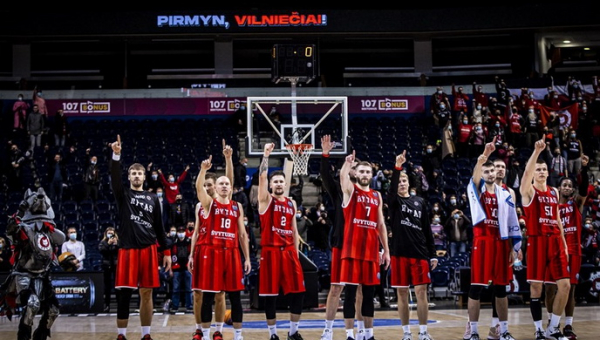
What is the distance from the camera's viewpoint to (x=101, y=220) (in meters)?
23.6

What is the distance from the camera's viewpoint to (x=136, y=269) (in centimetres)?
1089

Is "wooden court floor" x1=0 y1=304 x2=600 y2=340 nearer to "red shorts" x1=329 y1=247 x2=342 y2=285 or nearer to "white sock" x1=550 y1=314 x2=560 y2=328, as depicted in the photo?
"white sock" x1=550 y1=314 x2=560 y2=328

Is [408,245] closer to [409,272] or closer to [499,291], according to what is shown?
[409,272]

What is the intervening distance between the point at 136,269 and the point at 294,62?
31.4ft

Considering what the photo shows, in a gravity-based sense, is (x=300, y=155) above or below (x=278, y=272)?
above

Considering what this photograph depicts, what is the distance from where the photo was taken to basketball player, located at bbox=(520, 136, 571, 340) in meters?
11.1

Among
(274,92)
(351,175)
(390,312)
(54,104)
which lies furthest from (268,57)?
(351,175)

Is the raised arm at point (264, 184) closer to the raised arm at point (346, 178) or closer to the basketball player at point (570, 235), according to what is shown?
the raised arm at point (346, 178)

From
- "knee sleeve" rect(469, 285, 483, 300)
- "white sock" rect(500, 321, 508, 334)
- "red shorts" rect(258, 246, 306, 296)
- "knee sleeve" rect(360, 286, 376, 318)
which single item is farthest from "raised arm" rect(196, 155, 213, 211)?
"white sock" rect(500, 321, 508, 334)

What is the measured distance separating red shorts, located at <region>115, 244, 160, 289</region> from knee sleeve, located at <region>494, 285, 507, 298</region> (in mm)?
4576

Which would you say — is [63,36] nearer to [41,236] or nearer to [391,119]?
[391,119]

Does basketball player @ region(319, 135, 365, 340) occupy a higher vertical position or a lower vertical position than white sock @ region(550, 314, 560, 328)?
higher

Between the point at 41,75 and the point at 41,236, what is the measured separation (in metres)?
25.5

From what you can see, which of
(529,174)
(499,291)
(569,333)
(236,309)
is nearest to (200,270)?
(236,309)
